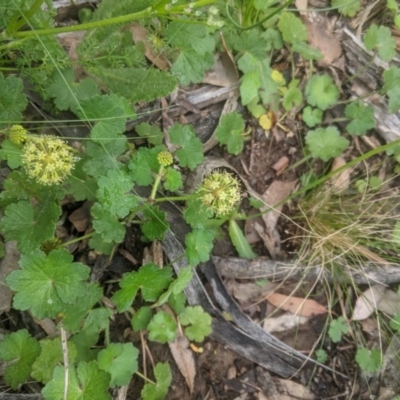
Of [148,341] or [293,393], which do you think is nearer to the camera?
[148,341]

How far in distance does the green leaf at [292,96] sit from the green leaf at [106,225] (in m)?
1.11

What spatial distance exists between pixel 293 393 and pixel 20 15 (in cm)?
194

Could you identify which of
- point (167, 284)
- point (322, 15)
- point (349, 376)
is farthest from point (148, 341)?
point (322, 15)

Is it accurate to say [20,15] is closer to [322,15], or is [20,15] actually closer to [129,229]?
[129,229]

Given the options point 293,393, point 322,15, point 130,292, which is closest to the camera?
point 130,292

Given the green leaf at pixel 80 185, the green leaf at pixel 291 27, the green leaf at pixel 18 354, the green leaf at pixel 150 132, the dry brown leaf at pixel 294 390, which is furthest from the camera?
the green leaf at pixel 291 27

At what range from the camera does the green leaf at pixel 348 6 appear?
8.05 ft

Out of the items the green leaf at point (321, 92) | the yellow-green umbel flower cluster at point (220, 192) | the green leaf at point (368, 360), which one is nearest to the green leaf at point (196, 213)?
the yellow-green umbel flower cluster at point (220, 192)

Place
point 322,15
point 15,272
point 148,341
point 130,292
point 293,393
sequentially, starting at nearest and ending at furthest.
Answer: point 15,272 → point 130,292 → point 148,341 → point 293,393 → point 322,15

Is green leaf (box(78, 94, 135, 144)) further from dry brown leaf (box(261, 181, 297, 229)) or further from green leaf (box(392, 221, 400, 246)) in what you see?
green leaf (box(392, 221, 400, 246))

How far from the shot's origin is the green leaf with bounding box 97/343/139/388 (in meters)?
1.92

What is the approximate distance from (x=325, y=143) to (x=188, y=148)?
2.55ft

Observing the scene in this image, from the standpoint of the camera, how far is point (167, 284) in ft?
6.25

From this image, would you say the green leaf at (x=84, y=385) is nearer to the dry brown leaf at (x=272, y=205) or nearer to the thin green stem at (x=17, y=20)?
the dry brown leaf at (x=272, y=205)
